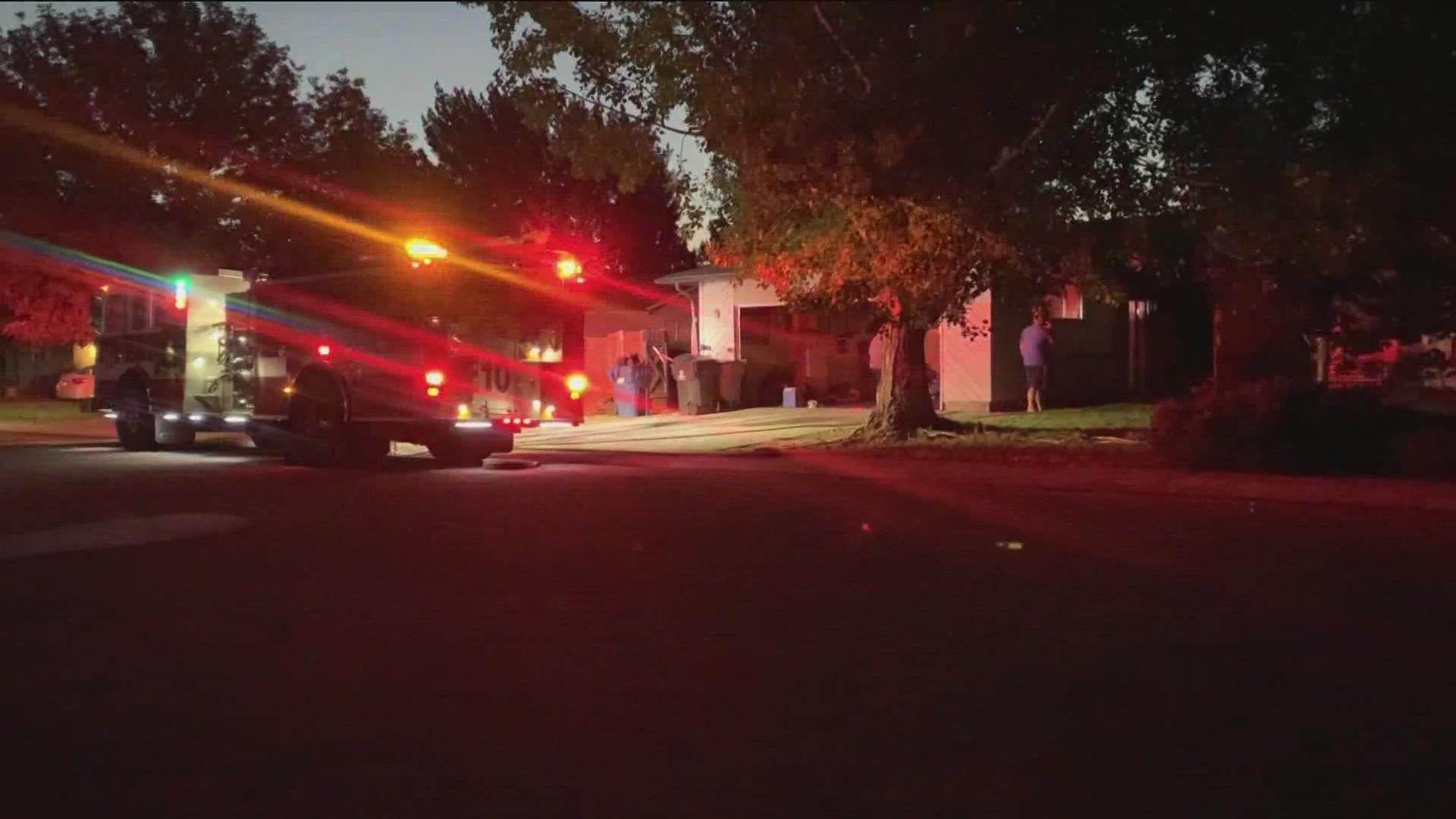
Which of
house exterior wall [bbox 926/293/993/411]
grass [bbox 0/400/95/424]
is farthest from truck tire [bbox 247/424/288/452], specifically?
house exterior wall [bbox 926/293/993/411]

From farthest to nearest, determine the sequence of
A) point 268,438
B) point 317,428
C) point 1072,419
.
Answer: point 1072,419 → point 268,438 → point 317,428

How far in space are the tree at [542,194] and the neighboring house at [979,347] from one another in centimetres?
2070

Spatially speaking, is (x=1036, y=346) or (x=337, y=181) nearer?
(x=1036, y=346)

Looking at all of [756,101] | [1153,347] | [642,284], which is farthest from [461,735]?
[642,284]

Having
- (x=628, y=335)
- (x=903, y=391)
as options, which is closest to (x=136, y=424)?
(x=903, y=391)

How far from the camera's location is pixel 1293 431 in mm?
17844

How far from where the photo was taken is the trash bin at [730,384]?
30688 mm

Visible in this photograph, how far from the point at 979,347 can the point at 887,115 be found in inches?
489

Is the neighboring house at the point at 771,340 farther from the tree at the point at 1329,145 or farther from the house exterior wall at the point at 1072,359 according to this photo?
the tree at the point at 1329,145

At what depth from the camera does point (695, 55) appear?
56.4ft

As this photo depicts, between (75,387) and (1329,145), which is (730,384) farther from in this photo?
(75,387)

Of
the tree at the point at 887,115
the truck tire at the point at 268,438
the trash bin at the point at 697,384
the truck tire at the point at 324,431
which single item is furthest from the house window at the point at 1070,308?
the truck tire at the point at 268,438

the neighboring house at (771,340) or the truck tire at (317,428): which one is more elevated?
the neighboring house at (771,340)

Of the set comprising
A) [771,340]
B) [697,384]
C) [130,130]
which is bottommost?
[697,384]
